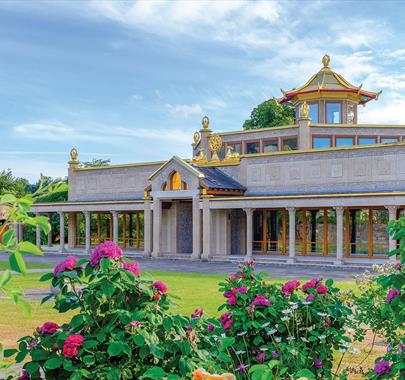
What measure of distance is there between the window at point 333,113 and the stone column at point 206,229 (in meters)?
12.9

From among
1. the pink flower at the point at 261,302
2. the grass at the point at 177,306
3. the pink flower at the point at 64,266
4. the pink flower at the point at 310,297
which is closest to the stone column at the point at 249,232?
the grass at the point at 177,306

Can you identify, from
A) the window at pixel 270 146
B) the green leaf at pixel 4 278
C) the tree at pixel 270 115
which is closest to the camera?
the green leaf at pixel 4 278

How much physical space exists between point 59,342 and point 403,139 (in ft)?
124

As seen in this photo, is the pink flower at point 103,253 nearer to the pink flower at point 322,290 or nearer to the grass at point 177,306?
the grass at point 177,306

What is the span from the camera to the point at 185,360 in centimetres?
388

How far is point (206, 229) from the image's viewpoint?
107ft

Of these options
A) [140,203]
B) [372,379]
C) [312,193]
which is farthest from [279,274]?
[372,379]

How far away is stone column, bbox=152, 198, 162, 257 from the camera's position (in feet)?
114

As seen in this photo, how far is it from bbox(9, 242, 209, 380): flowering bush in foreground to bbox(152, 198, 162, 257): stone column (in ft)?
99.5

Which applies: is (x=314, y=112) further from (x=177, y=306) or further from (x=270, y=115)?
(x=177, y=306)

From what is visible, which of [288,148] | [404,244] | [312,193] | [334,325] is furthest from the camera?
[288,148]

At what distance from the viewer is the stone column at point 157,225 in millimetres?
34656

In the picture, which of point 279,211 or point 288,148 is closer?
point 279,211

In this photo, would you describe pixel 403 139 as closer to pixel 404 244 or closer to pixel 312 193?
pixel 312 193
